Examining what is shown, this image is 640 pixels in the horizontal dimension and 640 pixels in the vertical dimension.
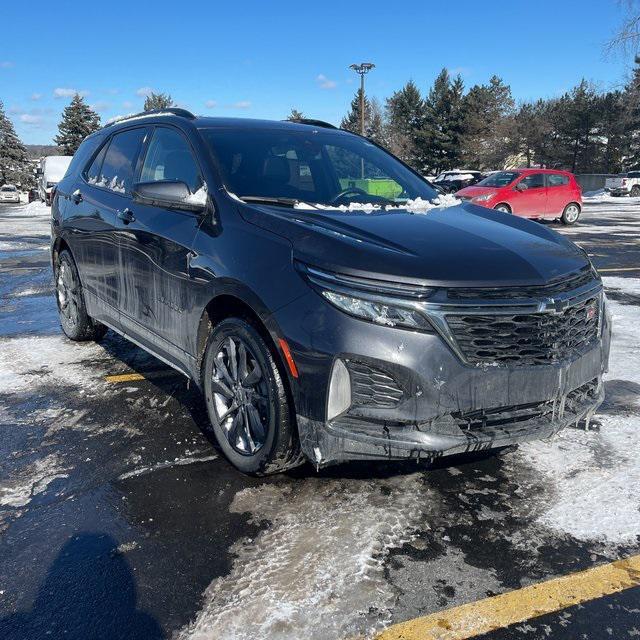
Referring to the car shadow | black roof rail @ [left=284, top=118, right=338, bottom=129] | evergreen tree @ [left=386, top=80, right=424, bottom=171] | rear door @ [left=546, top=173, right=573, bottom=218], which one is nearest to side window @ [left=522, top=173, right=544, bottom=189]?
rear door @ [left=546, top=173, right=573, bottom=218]

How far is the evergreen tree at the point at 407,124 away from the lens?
208 ft

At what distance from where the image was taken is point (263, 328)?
9.86 feet

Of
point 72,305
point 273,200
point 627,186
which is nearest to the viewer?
point 273,200

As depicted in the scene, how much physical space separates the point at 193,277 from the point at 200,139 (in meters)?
0.92

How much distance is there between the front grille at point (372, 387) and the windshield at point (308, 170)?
4.08 feet

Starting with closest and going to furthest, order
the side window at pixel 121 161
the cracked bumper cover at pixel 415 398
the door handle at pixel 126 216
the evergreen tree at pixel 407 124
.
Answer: the cracked bumper cover at pixel 415 398 → the door handle at pixel 126 216 → the side window at pixel 121 161 → the evergreen tree at pixel 407 124

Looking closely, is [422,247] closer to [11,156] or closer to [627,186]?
[627,186]

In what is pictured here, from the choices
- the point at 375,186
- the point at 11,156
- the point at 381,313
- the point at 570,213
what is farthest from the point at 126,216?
the point at 11,156

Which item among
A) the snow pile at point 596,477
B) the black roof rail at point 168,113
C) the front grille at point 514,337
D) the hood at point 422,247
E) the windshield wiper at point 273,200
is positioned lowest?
the snow pile at point 596,477

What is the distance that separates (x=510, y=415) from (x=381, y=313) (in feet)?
2.38

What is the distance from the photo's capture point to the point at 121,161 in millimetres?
4695

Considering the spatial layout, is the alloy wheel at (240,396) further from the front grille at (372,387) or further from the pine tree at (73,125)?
the pine tree at (73,125)

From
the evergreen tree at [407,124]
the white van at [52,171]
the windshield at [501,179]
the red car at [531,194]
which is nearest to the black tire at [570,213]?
the red car at [531,194]

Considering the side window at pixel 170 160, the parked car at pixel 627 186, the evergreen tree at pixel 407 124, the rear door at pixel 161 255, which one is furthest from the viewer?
the evergreen tree at pixel 407 124
